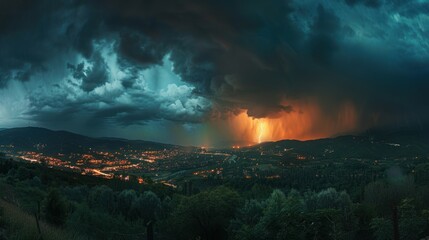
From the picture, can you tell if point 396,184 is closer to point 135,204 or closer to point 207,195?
point 207,195

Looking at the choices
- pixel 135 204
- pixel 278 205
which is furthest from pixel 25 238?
pixel 135 204

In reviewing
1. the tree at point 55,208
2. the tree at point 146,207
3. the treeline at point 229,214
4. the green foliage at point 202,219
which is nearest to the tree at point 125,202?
the treeline at point 229,214

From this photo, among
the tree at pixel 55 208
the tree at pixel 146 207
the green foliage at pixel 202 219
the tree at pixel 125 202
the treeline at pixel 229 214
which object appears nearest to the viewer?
the treeline at pixel 229 214

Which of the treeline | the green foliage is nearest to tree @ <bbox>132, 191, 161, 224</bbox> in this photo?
the treeline

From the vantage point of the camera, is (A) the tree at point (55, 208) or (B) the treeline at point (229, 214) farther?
(A) the tree at point (55, 208)

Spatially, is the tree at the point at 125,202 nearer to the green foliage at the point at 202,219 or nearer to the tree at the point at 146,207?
the tree at the point at 146,207

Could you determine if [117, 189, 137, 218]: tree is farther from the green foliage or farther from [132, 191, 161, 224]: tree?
the green foliage

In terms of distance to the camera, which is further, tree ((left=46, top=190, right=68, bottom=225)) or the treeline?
tree ((left=46, top=190, right=68, bottom=225))

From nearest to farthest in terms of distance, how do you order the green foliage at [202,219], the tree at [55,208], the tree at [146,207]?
1. the tree at [55,208]
2. the green foliage at [202,219]
3. the tree at [146,207]

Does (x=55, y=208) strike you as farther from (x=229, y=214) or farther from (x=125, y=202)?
(x=125, y=202)

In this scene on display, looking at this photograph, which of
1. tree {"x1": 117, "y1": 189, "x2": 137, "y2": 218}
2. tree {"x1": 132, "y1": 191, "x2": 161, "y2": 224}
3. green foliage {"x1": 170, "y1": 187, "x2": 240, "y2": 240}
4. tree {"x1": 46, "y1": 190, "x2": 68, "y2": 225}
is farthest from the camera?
tree {"x1": 117, "y1": 189, "x2": 137, "y2": 218}
